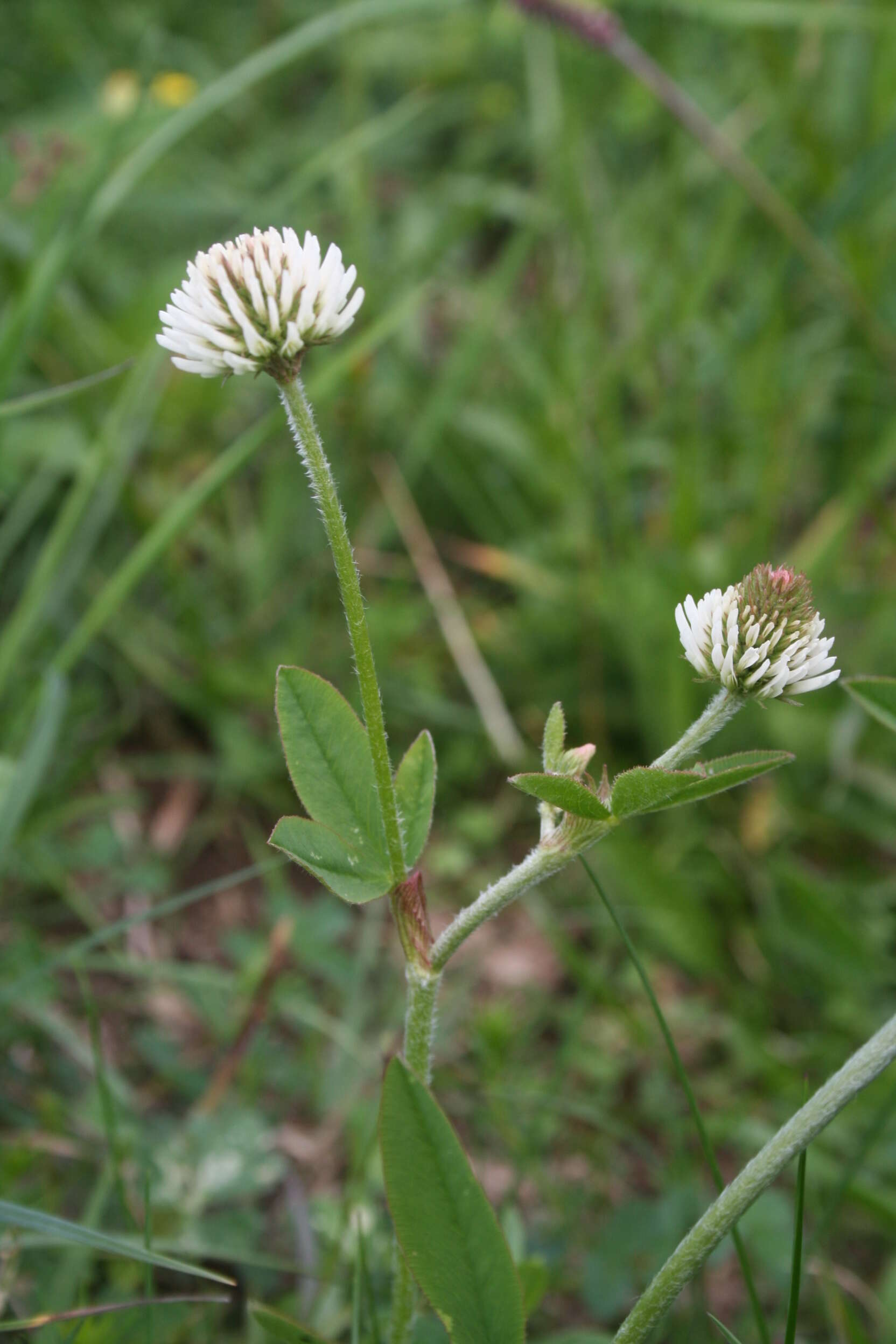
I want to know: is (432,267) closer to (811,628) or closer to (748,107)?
(748,107)

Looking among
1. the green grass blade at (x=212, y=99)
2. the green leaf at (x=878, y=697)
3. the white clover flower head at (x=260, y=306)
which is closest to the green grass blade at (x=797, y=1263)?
the green leaf at (x=878, y=697)

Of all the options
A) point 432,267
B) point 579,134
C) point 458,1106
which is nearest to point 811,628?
point 458,1106

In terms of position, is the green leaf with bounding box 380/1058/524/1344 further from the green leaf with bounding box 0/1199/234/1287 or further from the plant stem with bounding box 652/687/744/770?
the plant stem with bounding box 652/687/744/770

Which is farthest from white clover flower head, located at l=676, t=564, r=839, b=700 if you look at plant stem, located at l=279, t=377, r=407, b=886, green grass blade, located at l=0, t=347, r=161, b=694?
green grass blade, located at l=0, t=347, r=161, b=694

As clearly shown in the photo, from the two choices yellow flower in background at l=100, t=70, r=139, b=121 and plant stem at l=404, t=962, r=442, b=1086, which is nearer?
plant stem at l=404, t=962, r=442, b=1086

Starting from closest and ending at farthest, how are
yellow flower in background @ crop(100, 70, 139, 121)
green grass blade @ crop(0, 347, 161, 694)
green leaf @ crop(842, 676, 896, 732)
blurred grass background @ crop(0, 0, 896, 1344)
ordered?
green leaf @ crop(842, 676, 896, 732), blurred grass background @ crop(0, 0, 896, 1344), green grass blade @ crop(0, 347, 161, 694), yellow flower in background @ crop(100, 70, 139, 121)

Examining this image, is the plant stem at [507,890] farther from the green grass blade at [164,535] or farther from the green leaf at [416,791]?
the green grass blade at [164,535]

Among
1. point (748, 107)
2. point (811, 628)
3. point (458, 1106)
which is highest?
point (748, 107)
